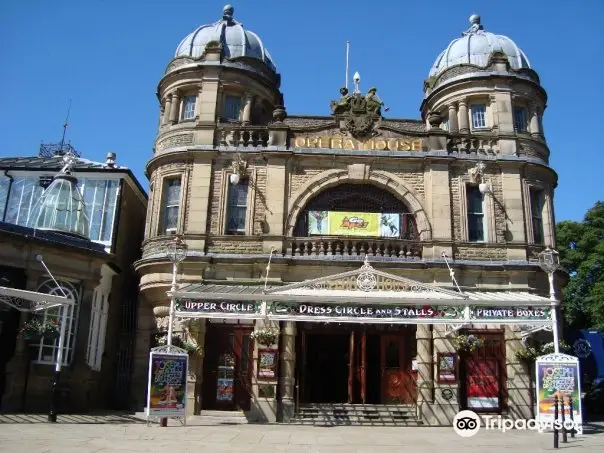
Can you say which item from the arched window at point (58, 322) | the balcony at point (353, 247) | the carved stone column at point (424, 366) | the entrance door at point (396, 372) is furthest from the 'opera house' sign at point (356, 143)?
the arched window at point (58, 322)

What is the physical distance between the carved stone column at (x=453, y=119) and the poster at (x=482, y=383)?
9.09 m

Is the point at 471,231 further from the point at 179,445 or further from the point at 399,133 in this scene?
the point at 179,445

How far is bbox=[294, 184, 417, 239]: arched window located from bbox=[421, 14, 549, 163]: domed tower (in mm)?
3212

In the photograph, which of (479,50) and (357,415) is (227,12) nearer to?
(479,50)

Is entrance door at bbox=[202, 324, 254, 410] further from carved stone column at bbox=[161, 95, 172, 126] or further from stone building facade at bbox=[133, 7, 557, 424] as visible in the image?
carved stone column at bbox=[161, 95, 172, 126]

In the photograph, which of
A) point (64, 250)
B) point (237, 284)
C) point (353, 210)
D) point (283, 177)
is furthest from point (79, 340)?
point (353, 210)

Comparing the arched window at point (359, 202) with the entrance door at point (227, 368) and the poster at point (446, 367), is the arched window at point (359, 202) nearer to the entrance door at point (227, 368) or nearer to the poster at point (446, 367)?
the poster at point (446, 367)

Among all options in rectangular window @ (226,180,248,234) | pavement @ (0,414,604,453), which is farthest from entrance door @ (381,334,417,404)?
rectangular window @ (226,180,248,234)

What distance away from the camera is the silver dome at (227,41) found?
73.3ft

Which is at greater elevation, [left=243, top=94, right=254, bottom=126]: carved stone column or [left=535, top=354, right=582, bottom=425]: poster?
[left=243, top=94, right=254, bottom=126]: carved stone column

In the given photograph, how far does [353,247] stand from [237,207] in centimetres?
438

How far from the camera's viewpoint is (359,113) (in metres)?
20.8

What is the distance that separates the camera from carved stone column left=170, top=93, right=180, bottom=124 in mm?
21491

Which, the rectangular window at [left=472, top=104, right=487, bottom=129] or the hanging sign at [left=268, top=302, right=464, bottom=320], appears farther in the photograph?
the rectangular window at [left=472, top=104, right=487, bottom=129]
